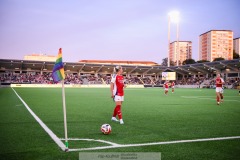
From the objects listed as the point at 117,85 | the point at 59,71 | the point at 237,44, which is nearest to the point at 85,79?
the point at 117,85

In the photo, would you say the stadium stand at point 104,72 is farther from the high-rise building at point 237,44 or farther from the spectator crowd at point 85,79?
the high-rise building at point 237,44

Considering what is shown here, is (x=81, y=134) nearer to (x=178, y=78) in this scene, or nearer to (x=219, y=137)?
(x=219, y=137)

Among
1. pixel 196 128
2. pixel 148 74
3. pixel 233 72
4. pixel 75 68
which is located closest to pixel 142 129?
pixel 196 128

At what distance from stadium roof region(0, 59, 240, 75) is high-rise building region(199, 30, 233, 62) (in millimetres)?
97143

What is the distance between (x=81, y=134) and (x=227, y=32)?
18636 centimetres

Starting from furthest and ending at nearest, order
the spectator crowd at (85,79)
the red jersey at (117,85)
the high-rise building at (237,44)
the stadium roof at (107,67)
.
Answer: the high-rise building at (237,44) → the spectator crowd at (85,79) → the stadium roof at (107,67) → the red jersey at (117,85)

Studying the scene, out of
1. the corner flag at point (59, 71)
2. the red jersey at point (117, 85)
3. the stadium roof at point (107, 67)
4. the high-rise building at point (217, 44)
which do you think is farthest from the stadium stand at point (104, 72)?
the high-rise building at point (217, 44)

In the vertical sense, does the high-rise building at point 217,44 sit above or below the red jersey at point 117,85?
above

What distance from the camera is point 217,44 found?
552 ft

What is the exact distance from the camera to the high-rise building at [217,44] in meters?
168

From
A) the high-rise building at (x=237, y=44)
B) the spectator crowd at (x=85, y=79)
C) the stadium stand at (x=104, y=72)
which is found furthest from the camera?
the high-rise building at (x=237, y=44)

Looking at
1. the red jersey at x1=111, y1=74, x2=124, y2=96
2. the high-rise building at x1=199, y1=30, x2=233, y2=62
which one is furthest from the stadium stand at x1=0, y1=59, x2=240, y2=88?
the high-rise building at x1=199, y1=30, x2=233, y2=62

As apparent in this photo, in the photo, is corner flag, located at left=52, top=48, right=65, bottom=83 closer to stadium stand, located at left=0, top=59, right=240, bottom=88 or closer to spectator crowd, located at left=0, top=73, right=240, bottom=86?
stadium stand, located at left=0, top=59, right=240, bottom=88

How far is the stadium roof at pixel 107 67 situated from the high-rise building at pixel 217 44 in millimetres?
97143
